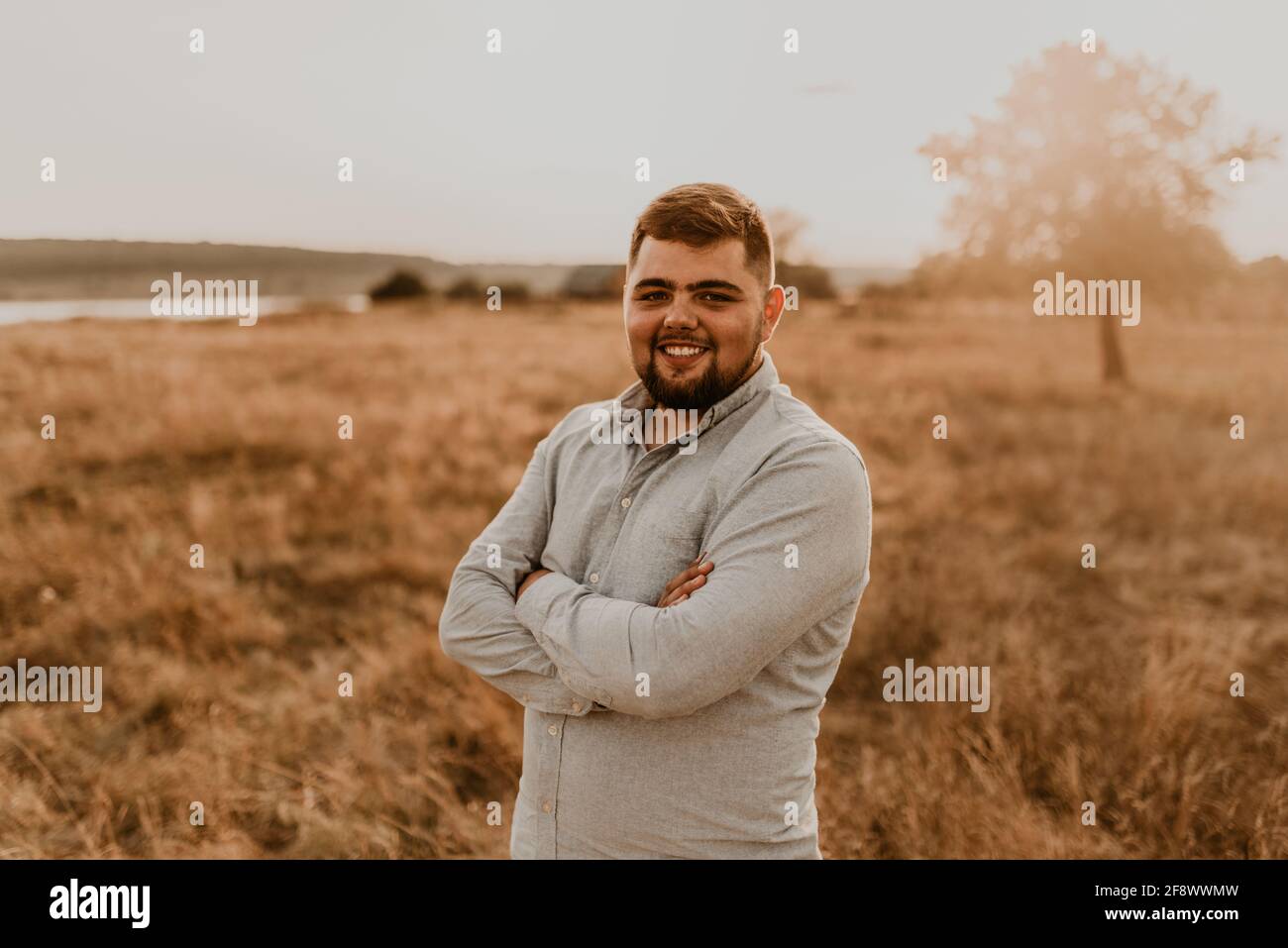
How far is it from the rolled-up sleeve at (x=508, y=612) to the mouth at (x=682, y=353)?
586mm

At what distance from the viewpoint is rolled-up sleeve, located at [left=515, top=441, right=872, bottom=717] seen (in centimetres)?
216

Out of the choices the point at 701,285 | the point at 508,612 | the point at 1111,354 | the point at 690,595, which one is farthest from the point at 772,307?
the point at 1111,354

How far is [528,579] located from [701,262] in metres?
1.03

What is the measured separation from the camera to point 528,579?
104 inches

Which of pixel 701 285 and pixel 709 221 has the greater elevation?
pixel 709 221

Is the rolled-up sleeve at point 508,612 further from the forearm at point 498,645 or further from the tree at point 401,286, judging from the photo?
the tree at point 401,286

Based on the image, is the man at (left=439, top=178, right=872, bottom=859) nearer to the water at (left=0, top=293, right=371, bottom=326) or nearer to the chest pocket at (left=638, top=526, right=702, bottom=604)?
the chest pocket at (left=638, top=526, right=702, bottom=604)

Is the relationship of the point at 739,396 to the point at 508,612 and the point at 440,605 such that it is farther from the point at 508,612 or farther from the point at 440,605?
the point at 440,605

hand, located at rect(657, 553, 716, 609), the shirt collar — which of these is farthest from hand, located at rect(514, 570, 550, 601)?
the shirt collar

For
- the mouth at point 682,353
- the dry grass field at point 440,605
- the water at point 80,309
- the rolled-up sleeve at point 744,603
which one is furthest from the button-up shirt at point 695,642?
the water at point 80,309

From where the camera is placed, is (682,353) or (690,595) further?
(682,353)

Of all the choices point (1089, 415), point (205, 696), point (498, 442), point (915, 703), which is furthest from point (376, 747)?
point (1089, 415)

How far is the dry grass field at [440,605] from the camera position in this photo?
13.3 feet
